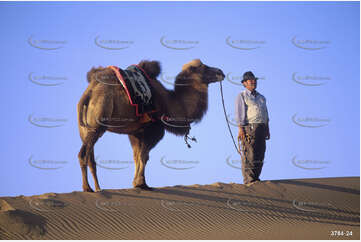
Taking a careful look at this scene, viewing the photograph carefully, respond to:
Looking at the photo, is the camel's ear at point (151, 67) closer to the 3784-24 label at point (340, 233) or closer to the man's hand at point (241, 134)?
the man's hand at point (241, 134)

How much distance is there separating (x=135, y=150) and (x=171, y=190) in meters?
1.25

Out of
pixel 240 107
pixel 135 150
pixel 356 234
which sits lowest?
pixel 356 234

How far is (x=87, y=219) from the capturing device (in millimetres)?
10805

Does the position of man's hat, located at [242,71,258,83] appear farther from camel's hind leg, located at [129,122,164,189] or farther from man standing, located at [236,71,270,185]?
camel's hind leg, located at [129,122,164,189]

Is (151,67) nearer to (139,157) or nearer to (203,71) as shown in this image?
(203,71)

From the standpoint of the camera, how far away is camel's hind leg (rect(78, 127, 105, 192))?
12.0 meters

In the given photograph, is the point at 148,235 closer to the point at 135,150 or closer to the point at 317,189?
the point at 135,150

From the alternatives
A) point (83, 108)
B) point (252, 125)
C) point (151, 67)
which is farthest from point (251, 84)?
point (83, 108)

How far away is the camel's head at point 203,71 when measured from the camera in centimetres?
1389

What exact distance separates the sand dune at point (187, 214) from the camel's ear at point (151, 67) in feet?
8.69

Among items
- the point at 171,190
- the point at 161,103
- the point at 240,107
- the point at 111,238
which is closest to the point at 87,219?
the point at 111,238

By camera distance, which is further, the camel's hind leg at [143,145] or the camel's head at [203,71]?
the camel's head at [203,71]

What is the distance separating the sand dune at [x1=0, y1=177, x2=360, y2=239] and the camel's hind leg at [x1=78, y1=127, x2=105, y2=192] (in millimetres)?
437

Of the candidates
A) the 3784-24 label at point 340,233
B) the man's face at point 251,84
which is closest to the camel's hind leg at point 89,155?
the man's face at point 251,84
